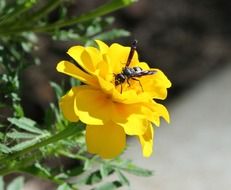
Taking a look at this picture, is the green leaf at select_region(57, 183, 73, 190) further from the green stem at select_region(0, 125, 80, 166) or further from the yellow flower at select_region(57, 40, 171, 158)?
the yellow flower at select_region(57, 40, 171, 158)

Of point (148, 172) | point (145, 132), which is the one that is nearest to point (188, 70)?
point (148, 172)

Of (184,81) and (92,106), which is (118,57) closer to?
(92,106)

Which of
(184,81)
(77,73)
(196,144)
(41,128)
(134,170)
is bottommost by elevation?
(196,144)

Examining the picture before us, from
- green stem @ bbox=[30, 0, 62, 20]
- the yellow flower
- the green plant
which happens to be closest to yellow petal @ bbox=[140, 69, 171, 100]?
the yellow flower

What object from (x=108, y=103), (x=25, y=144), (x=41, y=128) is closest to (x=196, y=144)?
(x=41, y=128)

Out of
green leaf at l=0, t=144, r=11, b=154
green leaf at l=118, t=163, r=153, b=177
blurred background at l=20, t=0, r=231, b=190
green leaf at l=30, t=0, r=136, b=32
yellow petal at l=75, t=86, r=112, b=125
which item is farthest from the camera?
blurred background at l=20, t=0, r=231, b=190

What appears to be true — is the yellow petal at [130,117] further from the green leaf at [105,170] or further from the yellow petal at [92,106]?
the green leaf at [105,170]
